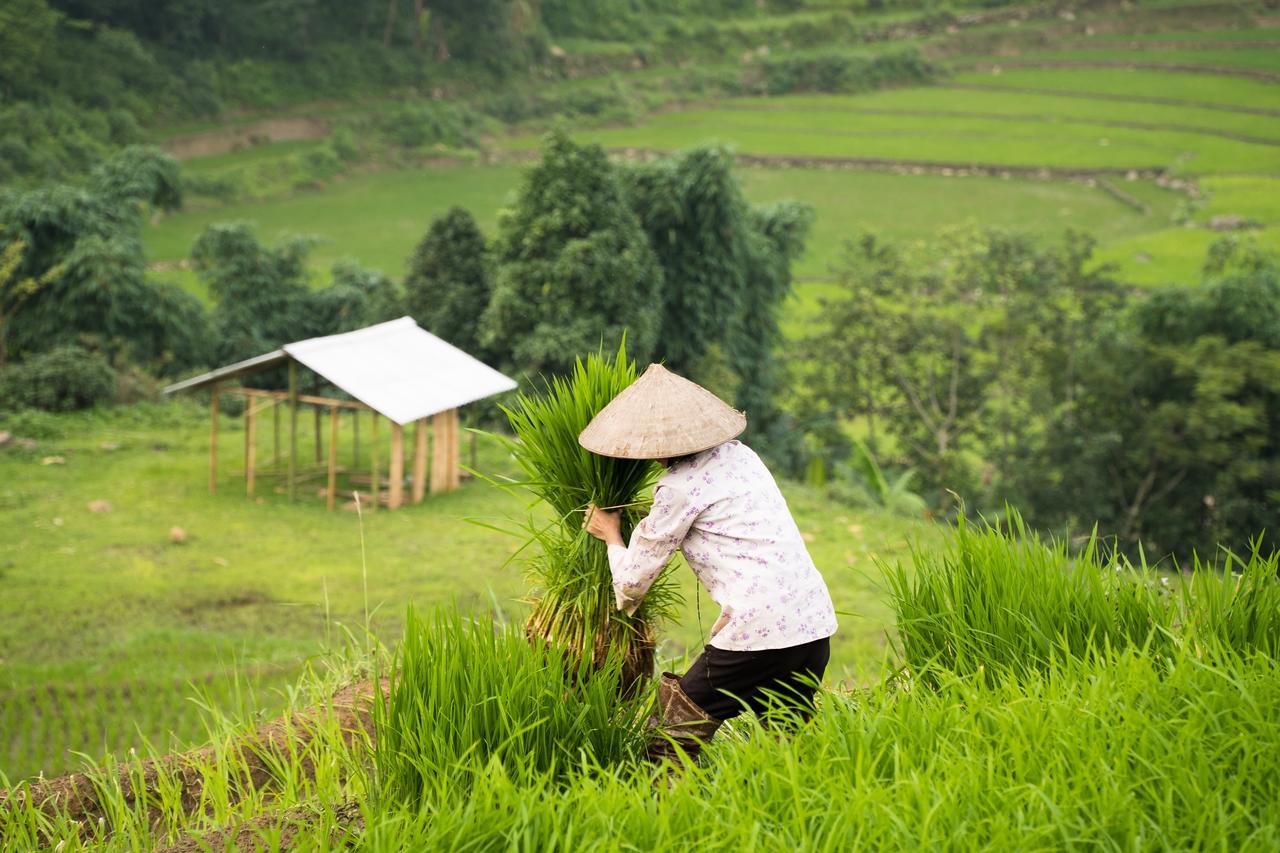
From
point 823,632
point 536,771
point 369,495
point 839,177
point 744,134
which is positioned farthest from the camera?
point 744,134

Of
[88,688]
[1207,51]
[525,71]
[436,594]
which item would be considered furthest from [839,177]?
[88,688]

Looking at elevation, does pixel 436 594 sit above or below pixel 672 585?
below

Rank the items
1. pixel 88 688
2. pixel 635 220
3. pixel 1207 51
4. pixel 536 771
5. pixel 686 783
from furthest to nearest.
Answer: pixel 1207 51, pixel 635 220, pixel 88 688, pixel 536 771, pixel 686 783

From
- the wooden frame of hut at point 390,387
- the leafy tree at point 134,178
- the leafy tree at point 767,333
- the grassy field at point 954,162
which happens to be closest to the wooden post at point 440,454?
the wooden frame of hut at point 390,387

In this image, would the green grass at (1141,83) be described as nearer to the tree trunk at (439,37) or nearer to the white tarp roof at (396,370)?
the tree trunk at (439,37)

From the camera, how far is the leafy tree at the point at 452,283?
17.4 meters

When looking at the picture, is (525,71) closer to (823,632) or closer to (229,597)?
(229,597)

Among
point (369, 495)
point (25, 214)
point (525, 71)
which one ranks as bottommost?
point (369, 495)

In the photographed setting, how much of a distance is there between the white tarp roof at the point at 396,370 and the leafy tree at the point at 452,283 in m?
5.01

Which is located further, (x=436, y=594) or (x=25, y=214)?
(x=25, y=214)

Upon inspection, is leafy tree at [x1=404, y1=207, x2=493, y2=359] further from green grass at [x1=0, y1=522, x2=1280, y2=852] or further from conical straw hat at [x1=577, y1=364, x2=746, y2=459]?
conical straw hat at [x1=577, y1=364, x2=746, y2=459]

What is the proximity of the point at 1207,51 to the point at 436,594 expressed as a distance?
46082 mm

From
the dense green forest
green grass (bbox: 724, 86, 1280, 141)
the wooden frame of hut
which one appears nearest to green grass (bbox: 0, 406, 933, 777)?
the wooden frame of hut

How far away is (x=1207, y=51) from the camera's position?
4531 centimetres
